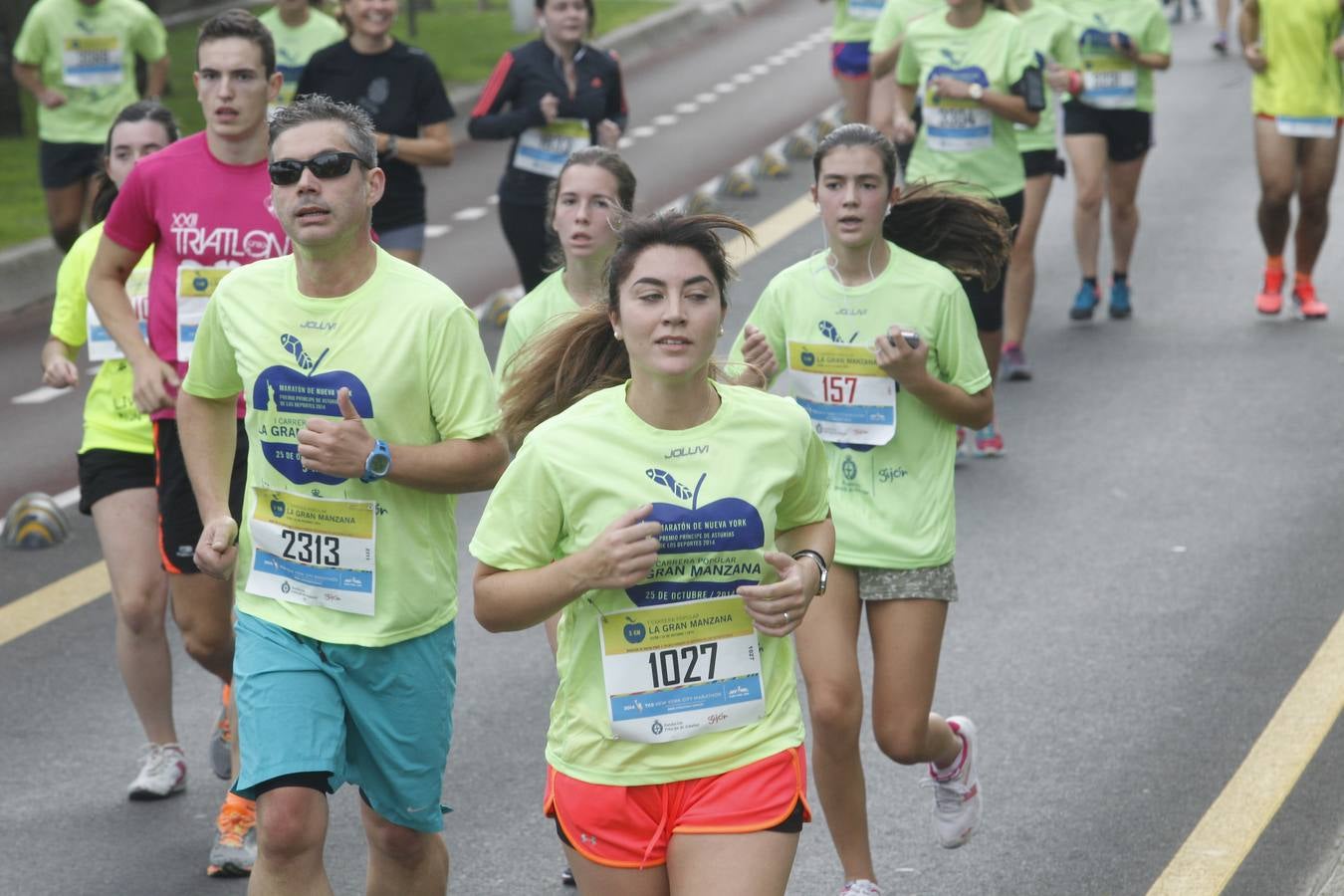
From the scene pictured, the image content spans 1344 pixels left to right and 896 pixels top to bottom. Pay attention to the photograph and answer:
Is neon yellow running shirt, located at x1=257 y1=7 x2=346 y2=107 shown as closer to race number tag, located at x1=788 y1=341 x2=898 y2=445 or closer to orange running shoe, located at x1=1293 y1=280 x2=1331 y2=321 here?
orange running shoe, located at x1=1293 y1=280 x2=1331 y2=321

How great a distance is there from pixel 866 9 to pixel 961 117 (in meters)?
4.50

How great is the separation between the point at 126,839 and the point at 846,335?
8.28 ft

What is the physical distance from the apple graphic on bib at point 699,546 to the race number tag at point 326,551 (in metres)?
0.90

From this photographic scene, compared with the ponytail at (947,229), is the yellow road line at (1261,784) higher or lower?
lower

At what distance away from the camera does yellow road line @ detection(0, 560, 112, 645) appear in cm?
841

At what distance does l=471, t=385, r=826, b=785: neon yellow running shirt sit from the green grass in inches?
467

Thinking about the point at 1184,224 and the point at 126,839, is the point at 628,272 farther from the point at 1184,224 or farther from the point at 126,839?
the point at 1184,224

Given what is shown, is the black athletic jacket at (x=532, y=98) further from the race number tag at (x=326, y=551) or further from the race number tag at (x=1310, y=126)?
the race number tag at (x=326, y=551)

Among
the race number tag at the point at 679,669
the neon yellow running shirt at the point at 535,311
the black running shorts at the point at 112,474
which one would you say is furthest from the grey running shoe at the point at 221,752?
the race number tag at the point at 679,669

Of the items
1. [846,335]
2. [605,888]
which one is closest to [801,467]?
[605,888]

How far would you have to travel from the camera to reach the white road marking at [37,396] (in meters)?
12.1

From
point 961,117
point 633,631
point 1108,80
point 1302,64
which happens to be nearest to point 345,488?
point 633,631

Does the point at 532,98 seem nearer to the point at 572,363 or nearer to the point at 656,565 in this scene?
the point at 572,363

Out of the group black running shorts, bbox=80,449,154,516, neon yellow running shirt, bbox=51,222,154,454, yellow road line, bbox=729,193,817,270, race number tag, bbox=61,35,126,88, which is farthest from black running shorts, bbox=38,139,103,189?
black running shorts, bbox=80,449,154,516
